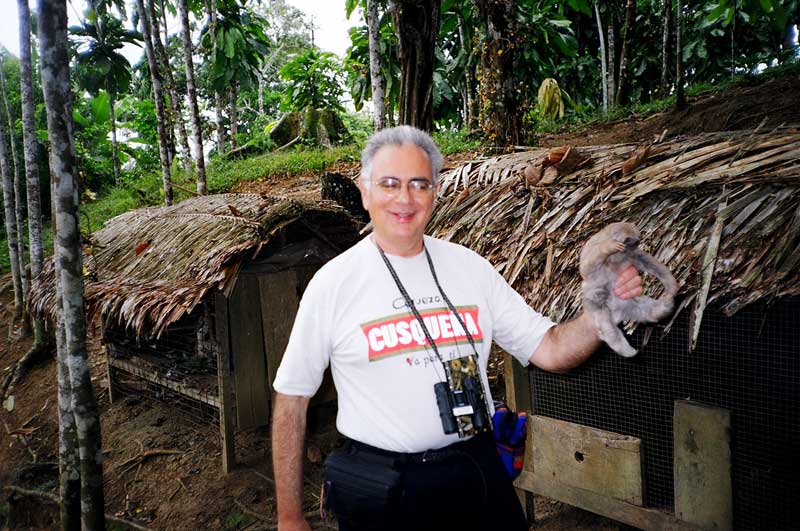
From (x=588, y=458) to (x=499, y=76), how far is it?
13.2 ft

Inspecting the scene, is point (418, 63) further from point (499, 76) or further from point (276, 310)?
point (276, 310)

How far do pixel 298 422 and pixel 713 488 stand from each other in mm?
2620

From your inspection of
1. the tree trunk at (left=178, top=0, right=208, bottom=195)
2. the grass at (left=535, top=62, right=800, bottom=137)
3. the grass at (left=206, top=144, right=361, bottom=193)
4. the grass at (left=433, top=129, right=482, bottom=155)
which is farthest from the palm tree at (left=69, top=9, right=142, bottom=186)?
the grass at (left=535, top=62, right=800, bottom=137)

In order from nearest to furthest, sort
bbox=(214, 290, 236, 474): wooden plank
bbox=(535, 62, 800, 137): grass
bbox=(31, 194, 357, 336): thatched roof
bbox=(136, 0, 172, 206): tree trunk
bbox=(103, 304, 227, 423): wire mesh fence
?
bbox=(31, 194, 357, 336): thatched roof → bbox=(214, 290, 236, 474): wooden plank → bbox=(103, 304, 227, 423): wire mesh fence → bbox=(136, 0, 172, 206): tree trunk → bbox=(535, 62, 800, 137): grass

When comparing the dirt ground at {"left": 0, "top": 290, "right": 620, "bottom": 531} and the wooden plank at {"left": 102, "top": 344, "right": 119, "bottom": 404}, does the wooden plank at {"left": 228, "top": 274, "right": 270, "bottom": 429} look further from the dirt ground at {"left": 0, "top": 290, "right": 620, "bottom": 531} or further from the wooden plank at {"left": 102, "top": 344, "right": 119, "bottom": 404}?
the wooden plank at {"left": 102, "top": 344, "right": 119, "bottom": 404}

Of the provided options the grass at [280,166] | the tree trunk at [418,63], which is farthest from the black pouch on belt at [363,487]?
the grass at [280,166]

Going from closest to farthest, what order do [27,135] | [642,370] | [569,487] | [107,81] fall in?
[642,370] < [569,487] < [27,135] < [107,81]

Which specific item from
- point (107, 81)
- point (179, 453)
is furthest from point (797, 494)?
point (107, 81)

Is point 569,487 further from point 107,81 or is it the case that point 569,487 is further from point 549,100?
point 107,81

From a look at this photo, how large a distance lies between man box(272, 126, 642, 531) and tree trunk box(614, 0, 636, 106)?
14507 millimetres

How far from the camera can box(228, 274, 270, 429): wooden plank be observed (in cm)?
533

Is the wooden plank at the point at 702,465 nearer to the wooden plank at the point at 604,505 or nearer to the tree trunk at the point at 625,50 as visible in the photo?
the wooden plank at the point at 604,505

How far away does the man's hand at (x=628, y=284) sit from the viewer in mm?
1870

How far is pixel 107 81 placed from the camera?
1436 centimetres
